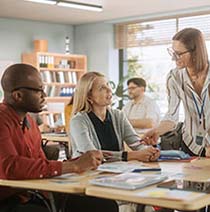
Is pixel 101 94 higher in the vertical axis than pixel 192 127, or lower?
higher

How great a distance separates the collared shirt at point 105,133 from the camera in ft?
9.76

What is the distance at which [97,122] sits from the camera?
9.86 feet

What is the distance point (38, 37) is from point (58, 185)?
7332 millimetres

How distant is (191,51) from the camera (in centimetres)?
279

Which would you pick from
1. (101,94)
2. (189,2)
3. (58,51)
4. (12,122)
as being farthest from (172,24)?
(12,122)

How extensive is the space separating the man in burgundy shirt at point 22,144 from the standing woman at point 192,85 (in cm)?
79

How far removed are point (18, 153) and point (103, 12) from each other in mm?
6086

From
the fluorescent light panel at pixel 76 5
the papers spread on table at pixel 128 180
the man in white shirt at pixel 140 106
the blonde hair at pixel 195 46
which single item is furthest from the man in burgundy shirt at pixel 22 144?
the fluorescent light panel at pixel 76 5

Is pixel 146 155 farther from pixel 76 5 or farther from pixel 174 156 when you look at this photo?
pixel 76 5

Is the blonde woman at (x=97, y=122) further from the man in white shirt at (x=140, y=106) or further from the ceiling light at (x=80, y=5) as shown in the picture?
the ceiling light at (x=80, y=5)

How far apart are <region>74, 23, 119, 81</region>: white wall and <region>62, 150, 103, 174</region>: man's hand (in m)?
6.85

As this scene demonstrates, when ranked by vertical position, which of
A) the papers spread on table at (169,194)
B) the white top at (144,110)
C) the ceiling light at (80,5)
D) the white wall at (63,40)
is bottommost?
the white top at (144,110)

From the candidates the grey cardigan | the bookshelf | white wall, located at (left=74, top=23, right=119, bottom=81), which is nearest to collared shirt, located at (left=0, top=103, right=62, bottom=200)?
the grey cardigan

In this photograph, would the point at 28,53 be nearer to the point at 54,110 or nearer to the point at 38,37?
the point at 38,37
